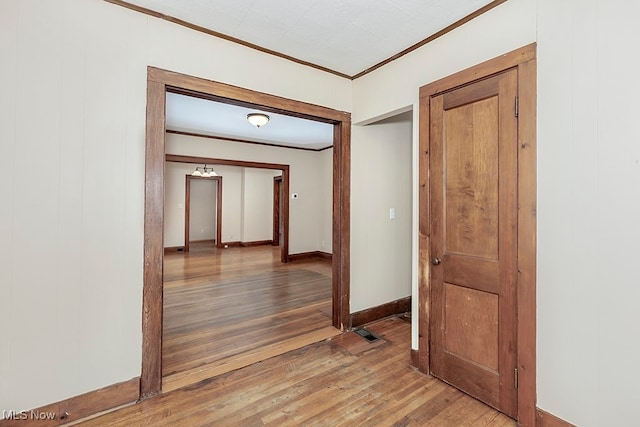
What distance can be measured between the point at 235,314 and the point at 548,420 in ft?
9.61

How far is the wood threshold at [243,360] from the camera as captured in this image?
2.08 metres

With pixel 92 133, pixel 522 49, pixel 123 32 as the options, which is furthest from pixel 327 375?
pixel 123 32

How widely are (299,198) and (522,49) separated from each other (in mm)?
5387

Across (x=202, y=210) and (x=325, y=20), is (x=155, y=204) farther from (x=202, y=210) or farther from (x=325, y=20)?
(x=202, y=210)

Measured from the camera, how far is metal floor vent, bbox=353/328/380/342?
9.04 feet

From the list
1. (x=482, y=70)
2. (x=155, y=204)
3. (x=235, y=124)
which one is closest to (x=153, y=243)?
(x=155, y=204)

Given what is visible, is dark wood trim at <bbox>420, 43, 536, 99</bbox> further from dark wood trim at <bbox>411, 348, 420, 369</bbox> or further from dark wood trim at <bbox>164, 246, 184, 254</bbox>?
dark wood trim at <bbox>164, 246, 184, 254</bbox>

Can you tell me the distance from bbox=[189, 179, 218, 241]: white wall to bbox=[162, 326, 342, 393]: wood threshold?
7787mm

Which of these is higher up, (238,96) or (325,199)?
(238,96)

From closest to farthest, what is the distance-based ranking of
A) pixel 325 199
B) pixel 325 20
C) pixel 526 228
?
pixel 526 228 → pixel 325 20 → pixel 325 199

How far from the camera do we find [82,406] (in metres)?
1.71

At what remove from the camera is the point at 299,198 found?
22.1 feet

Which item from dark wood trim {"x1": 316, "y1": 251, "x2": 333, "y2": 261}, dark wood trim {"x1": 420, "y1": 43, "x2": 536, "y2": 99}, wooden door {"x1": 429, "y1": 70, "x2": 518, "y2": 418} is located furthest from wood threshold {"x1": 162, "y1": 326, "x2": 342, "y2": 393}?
dark wood trim {"x1": 316, "y1": 251, "x2": 333, "y2": 261}

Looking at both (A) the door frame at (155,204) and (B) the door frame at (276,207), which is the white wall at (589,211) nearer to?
(A) the door frame at (155,204)
